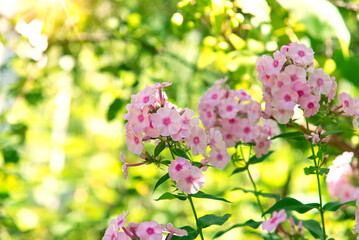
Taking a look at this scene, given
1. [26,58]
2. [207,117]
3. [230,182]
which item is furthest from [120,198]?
[207,117]

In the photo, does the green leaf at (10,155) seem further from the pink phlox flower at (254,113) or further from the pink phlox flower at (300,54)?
the pink phlox flower at (300,54)

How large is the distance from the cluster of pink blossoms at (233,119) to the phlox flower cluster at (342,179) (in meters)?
0.14

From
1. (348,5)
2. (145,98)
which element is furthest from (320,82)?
(348,5)

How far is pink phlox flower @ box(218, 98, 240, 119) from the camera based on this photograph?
77 centimetres

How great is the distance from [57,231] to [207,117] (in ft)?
4.40

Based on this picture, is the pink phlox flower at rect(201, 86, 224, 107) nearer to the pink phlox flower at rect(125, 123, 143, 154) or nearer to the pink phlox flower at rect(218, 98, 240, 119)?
the pink phlox flower at rect(218, 98, 240, 119)

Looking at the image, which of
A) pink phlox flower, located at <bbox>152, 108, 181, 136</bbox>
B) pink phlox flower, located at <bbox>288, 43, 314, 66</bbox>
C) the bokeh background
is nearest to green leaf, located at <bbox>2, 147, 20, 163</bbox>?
the bokeh background

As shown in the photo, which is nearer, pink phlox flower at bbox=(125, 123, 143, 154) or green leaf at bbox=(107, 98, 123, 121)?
pink phlox flower at bbox=(125, 123, 143, 154)

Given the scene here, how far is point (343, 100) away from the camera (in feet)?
2.26

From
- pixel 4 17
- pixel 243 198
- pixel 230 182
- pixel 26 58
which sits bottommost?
pixel 230 182

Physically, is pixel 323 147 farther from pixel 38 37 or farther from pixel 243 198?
pixel 243 198

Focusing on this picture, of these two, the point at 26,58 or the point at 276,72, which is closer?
the point at 276,72

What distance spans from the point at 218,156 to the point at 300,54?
0.70ft

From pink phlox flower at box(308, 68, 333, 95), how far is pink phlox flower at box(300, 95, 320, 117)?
0.04ft
